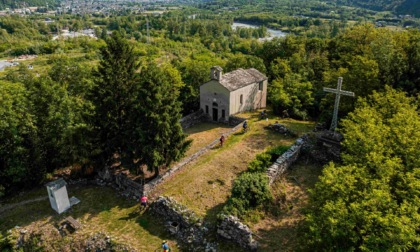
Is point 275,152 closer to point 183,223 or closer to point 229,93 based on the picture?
point 183,223

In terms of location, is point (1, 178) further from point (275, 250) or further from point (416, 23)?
point (416, 23)

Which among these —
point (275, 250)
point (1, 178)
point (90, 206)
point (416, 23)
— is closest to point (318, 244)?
point (275, 250)

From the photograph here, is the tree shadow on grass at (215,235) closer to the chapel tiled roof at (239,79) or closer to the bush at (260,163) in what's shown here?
the bush at (260,163)

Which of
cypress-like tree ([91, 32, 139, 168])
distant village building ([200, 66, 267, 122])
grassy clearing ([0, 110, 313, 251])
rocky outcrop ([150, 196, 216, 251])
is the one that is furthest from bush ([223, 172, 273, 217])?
distant village building ([200, 66, 267, 122])

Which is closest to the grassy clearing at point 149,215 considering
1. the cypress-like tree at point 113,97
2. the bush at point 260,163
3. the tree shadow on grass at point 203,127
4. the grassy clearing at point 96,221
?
the grassy clearing at point 96,221

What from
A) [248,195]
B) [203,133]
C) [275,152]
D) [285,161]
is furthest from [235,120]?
[248,195]

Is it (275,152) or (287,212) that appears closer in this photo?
(287,212)
